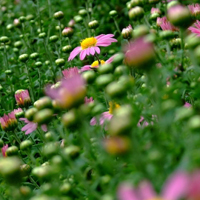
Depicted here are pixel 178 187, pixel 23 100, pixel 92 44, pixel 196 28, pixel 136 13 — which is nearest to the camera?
pixel 178 187

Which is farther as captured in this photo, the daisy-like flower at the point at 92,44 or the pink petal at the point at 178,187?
the daisy-like flower at the point at 92,44

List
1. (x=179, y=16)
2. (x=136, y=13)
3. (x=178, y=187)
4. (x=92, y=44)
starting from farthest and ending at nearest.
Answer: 1. (x=92, y=44)
2. (x=136, y=13)
3. (x=179, y=16)
4. (x=178, y=187)

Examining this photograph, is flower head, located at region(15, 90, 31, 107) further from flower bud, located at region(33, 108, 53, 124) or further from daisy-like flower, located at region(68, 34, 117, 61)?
flower bud, located at region(33, 108, 53, 124)

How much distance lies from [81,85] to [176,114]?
273 mm

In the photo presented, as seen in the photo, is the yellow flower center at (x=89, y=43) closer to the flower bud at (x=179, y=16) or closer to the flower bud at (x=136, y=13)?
the flower bud at (x=136, y=13)

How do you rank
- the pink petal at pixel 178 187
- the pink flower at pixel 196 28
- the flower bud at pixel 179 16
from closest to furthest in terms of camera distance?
the pink petal at pixel 178 187 < the flower bud at pixel 179 16 < the pink flower at pixel 196 28

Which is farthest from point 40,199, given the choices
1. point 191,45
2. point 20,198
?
point 191,45

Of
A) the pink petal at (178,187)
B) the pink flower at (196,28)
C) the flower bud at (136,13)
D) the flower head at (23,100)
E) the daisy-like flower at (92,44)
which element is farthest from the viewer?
the daisy-like flower at (92,44)

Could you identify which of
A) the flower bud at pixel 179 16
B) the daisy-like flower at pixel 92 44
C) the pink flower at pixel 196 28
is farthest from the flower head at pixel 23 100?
the flower bud at pixel 179 16

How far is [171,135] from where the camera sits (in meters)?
1.12

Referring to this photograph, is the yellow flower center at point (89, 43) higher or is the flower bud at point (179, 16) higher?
the flower bud at point (179, 16)

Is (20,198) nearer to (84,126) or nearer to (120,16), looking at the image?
(84,126)

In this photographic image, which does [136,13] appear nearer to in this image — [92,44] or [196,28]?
[196,28]

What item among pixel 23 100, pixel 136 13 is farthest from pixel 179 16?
pixel 23 100
